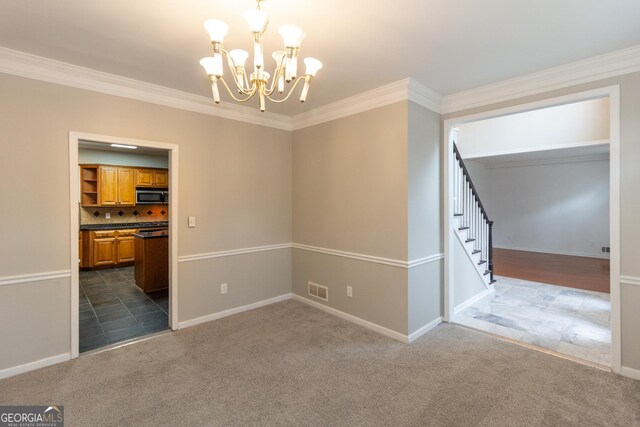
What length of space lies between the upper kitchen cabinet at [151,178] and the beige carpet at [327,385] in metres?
5.09

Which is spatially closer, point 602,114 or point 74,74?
point 74,74

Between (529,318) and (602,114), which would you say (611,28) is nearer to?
(529,318)

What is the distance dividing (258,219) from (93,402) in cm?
247

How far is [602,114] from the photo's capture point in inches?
201

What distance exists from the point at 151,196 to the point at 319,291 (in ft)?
17.3

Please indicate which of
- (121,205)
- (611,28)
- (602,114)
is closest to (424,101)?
(611,28)

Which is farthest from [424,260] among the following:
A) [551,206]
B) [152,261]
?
[551,206]

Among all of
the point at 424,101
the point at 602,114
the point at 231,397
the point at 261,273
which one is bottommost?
the point at 231,397

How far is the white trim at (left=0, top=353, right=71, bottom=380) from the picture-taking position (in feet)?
8.39

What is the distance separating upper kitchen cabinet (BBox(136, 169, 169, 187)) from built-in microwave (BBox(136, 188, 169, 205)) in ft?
0.39

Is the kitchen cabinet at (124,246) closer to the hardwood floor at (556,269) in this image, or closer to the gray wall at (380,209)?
the gray wall at (380,209)

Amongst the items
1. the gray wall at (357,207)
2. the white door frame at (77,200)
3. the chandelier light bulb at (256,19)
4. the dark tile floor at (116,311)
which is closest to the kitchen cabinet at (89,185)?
the dark tile floor at (116,311)

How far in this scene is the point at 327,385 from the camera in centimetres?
247

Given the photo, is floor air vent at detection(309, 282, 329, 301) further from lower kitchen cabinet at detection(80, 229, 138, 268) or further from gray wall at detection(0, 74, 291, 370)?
lower kitchen cabinet at detection(80, 229, 138, 268)
